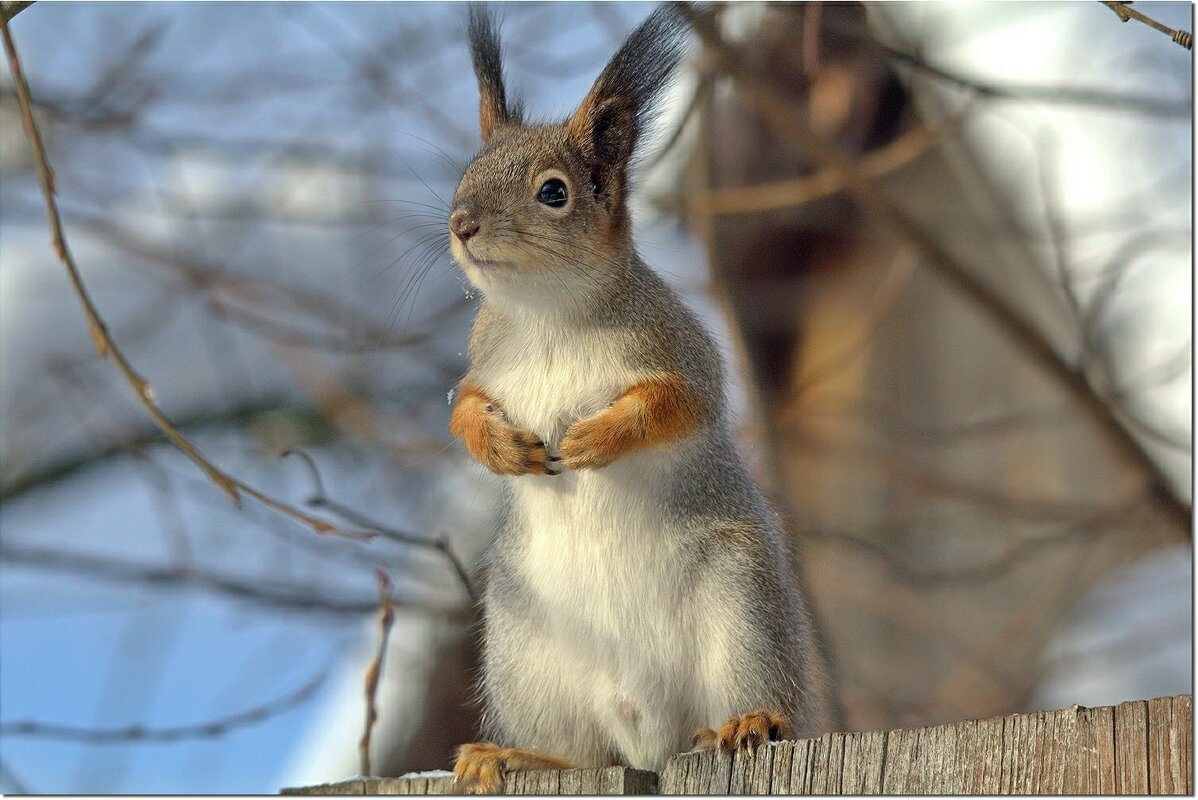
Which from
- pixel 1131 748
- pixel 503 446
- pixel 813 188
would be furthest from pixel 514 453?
pixel 813 188

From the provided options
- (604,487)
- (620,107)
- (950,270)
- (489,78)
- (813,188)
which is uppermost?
(813,188)

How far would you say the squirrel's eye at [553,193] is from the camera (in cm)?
218

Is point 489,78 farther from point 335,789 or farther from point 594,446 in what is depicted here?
point 335,789

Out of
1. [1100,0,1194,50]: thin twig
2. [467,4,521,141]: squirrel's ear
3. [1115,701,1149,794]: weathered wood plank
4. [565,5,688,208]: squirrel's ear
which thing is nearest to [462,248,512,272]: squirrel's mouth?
[565,5,688,208]: squirrel's ear

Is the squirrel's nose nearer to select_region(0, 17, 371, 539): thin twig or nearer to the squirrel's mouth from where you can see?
the squirrel's mouth

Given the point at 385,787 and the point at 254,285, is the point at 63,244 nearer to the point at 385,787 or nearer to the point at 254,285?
the point at 385,787

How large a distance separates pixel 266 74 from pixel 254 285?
661mm

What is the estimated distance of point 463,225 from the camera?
208cm

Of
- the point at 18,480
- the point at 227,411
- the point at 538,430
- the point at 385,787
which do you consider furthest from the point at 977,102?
the point at 18,480

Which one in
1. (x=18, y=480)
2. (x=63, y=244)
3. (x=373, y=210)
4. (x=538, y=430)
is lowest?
(x=63, y=244)

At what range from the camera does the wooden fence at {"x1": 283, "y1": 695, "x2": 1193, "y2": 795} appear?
1435 millimetres

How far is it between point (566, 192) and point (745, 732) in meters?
0.95

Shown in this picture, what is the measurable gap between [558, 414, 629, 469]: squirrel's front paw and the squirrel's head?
0.90 ft

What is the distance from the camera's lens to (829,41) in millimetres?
4430
